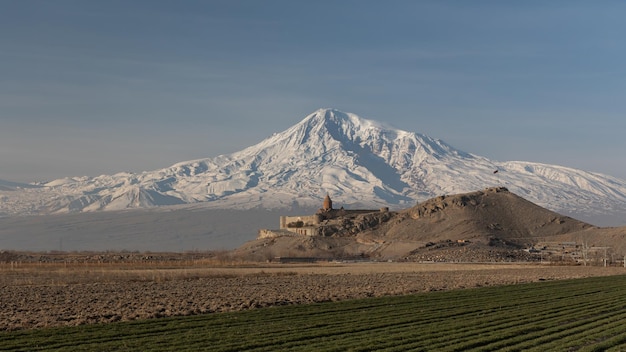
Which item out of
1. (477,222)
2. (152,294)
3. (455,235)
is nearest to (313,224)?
(455,235)

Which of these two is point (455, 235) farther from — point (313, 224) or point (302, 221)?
point (302, 221)

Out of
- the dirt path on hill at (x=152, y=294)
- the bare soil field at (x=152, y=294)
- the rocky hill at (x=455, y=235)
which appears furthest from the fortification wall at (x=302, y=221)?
the dirt path on hill at (x=152, y=294)

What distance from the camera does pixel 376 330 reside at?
76.2 ft

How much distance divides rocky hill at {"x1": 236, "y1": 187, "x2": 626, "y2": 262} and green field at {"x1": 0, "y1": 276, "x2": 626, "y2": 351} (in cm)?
6072

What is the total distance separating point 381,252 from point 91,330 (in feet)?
273

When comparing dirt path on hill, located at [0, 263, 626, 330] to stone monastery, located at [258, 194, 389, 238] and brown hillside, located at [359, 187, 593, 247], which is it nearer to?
brown hillside, located at [359, 187, 593, 247]

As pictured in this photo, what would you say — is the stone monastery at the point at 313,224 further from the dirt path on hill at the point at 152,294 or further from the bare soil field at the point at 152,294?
the dirt path on hill at the point at 152,294

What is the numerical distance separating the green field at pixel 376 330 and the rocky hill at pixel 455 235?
60.7m

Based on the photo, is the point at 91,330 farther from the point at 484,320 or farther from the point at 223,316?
the point at 484,320

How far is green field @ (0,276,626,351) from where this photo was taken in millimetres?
19969

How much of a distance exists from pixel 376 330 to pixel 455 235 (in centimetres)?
8981

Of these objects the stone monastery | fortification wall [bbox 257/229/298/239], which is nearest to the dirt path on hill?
the stone monastery

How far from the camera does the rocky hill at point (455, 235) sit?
96875 millimetres

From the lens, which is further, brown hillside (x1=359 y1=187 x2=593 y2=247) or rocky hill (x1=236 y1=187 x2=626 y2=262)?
brown hillside (x1=359 y1=187 x2=593 y2=247)
